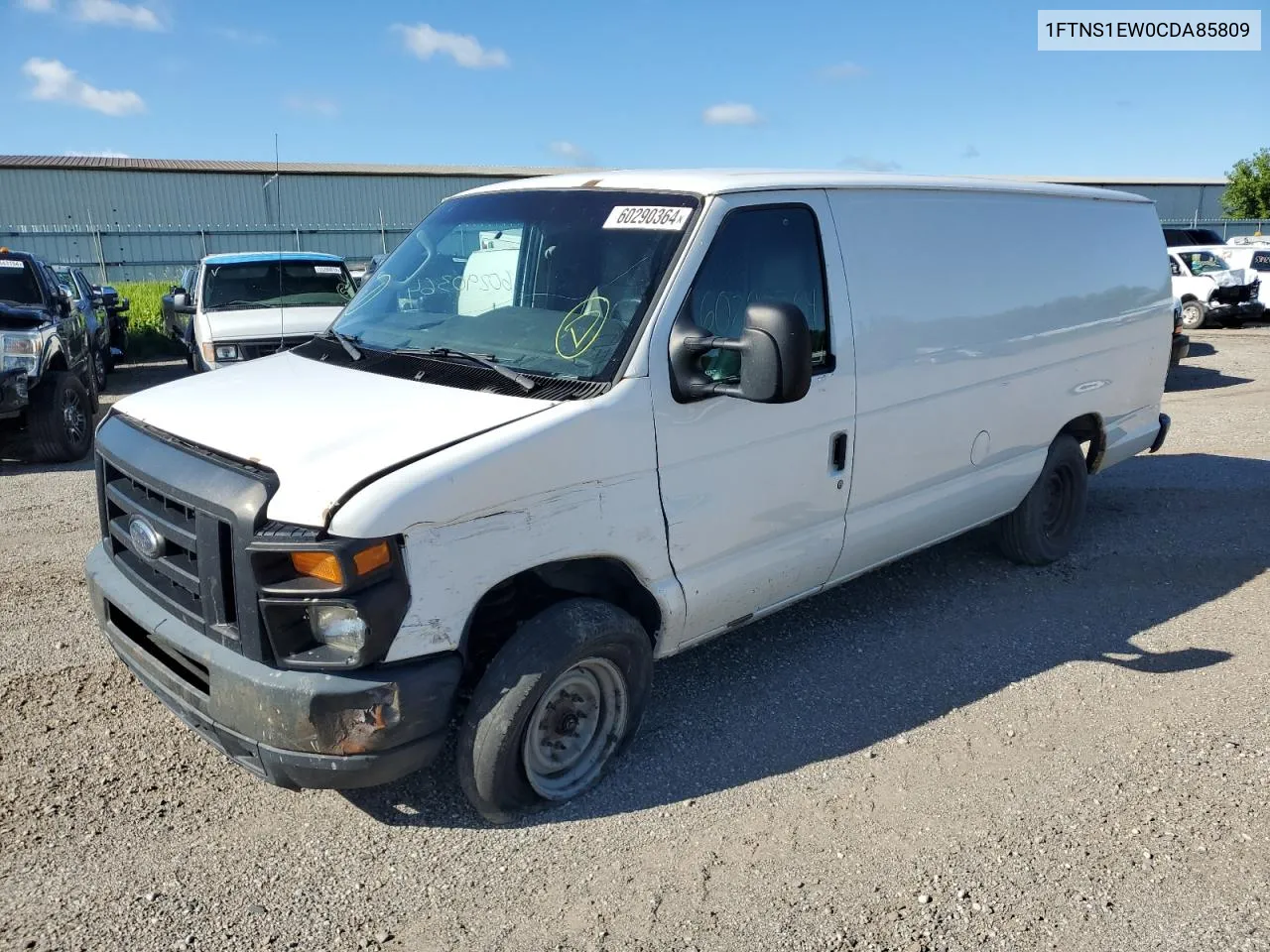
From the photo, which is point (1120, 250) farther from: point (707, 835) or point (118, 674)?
point (118, 674)

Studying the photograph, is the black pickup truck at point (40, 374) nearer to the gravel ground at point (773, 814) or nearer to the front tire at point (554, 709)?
the gravel ground at point (773, 814)

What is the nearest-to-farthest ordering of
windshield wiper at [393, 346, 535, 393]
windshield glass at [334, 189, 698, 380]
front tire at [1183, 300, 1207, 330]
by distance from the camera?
windshield wiper at [393, 346, 535, 393] < windshield glass at [334, 189, 698, 380] < front tire at [1183, 300, 1207, 330]

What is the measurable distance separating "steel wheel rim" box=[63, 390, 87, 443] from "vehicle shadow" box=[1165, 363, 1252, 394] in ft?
40.8

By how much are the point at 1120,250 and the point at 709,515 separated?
3.78 m

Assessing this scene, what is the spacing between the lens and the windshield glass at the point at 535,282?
3.48 meters

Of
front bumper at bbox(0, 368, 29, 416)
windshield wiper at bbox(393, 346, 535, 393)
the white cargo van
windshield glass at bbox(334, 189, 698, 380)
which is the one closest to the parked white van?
front bumper at bbox(0, 368, 29, 416)

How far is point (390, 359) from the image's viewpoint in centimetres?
372

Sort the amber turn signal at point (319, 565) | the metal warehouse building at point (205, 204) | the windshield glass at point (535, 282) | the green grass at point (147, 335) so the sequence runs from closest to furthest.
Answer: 1. the amber turn signal at point (319, 565)
2. the windshield glass at point (535, 282)
3. the green grass at point (147, 335)
4. the metal warehouse building at point (205, 204)

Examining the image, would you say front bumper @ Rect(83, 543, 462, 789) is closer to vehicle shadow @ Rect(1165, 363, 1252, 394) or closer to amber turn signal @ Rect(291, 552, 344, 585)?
amber turn signal @ Rect(291, 552, 344, 585)

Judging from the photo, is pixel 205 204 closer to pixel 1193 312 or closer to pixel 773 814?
pixel 1193 312

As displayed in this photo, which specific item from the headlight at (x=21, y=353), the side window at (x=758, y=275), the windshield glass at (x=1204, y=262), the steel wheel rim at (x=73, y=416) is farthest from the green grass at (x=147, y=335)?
the windshield glass at (x=1204, y=262)

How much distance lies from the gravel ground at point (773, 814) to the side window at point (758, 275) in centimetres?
153

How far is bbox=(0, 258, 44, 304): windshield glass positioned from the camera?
9.94 m

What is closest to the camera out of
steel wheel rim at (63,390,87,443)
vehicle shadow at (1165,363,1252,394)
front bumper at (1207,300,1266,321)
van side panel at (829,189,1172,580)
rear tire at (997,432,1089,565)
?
van side panel at (829,189,1172,580)
